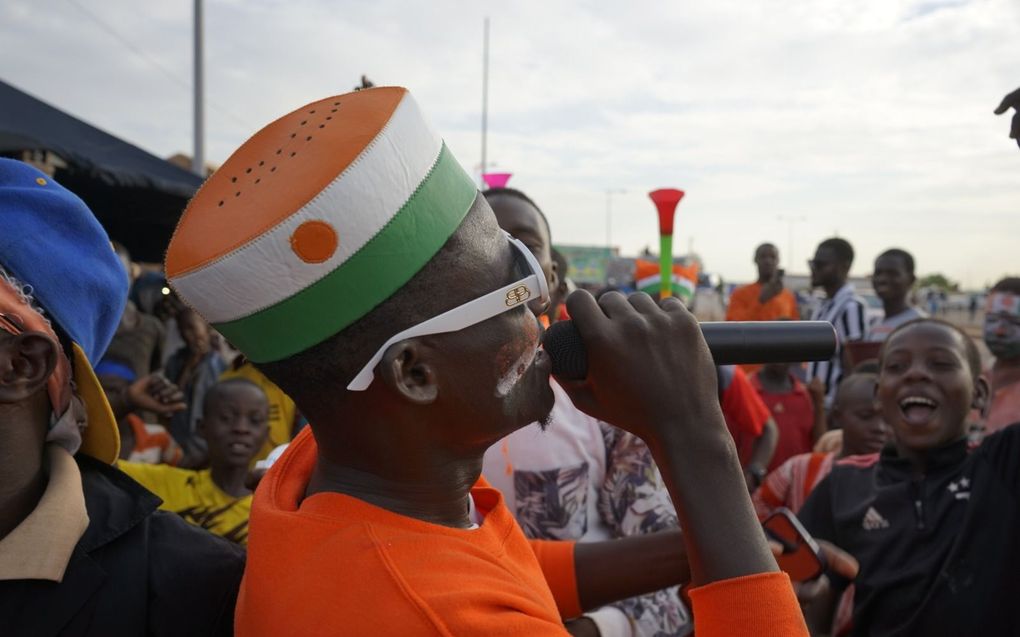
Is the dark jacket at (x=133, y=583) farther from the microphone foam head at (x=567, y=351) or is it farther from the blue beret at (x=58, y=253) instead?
the microphone foam head at (x=567, y=351)

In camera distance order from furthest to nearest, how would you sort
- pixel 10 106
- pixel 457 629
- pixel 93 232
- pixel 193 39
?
pixel 193 39 → pixel 10 106 → pixel 93 232 → pixel 457 629

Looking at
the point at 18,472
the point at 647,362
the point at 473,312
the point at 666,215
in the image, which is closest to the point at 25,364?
the point at 18,472

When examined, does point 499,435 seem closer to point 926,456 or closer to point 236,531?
point 926,456

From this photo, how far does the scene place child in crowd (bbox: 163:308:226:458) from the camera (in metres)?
5.45

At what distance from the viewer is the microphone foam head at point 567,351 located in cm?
128

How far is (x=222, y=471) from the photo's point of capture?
12.8ft

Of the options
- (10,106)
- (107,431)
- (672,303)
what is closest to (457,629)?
(672,303)

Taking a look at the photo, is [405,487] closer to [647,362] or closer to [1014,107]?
[647,362]

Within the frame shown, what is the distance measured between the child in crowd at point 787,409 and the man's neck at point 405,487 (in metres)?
4.41

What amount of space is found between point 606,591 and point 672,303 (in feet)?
2.67

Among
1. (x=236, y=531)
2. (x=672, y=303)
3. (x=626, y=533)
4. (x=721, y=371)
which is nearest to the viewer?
(x=672, y=303)

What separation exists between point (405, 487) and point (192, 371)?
521cm

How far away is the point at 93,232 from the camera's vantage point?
1.60 meters

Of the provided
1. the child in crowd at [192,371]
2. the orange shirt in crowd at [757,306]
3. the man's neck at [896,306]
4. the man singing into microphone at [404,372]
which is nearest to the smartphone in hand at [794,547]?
the man singing into microphone at [404,372]
